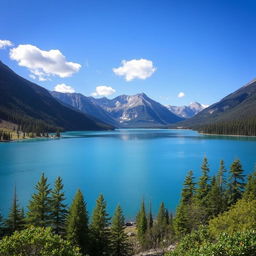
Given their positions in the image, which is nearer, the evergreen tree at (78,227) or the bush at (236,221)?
the bush at (236,221)

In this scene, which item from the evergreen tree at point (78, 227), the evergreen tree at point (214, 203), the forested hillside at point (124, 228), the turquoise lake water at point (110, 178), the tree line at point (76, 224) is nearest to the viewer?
the forested hillside at point (124, 228)

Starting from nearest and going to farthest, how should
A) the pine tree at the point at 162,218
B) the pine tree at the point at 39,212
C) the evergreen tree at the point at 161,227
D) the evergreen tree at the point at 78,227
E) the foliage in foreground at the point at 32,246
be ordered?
1. the foliage in foreground at the point at 32,246
2. the evergreen tree at the point at 78,227
3. the pine tree at the point at 39,212
4. the evergreen tree at the point at 161,227
5. the pine tree at the point at 162,218

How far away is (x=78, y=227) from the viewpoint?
96.5 feet

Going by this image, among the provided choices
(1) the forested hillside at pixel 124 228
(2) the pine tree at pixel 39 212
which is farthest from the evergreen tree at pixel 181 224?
(2) the pine tree at pixel 39 212

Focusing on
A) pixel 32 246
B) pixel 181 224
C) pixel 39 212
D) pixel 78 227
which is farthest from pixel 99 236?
pixel 32 246

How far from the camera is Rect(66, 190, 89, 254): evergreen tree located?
94.3ft

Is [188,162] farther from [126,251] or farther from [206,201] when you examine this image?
[126,251]

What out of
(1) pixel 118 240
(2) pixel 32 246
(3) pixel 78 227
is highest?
(2) pixel 32 246

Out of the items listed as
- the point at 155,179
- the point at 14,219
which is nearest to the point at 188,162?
the point at 155,179

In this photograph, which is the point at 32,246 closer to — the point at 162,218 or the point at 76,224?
the point at 76,224

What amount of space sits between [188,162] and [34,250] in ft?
306

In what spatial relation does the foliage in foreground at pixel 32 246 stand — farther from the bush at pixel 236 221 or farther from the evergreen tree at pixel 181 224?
the evergreen tree at pixel 181 224

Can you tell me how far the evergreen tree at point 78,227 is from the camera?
94.3ft

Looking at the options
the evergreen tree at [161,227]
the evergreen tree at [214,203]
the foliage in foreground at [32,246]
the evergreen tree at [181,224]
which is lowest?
the evergreen tree at [161,227]
